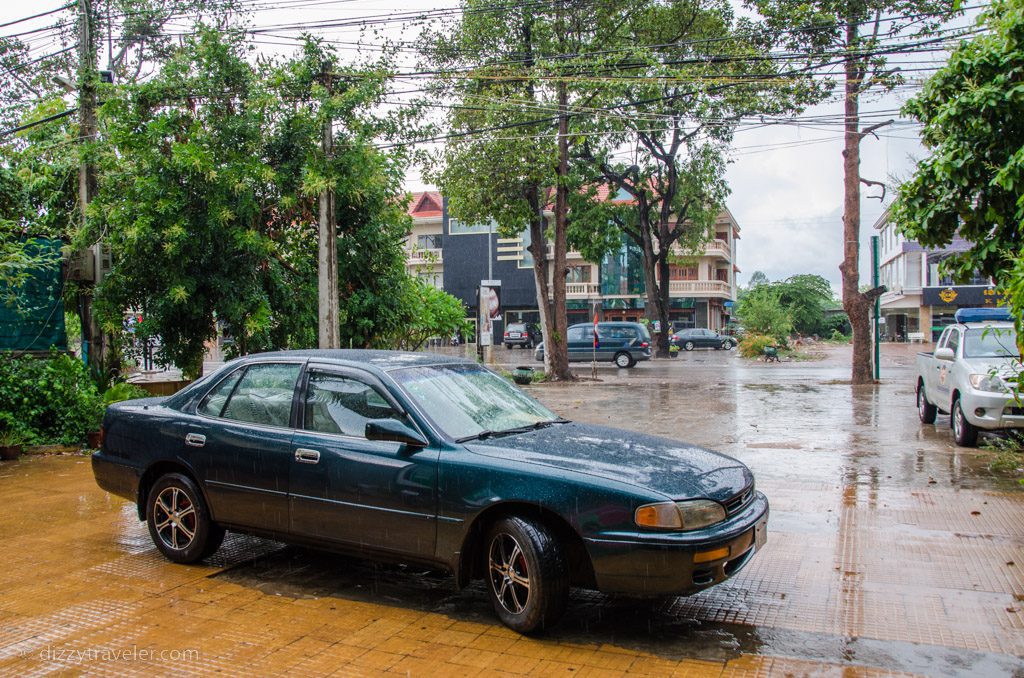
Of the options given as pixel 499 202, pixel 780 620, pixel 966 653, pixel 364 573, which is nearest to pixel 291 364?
pixel 364 573

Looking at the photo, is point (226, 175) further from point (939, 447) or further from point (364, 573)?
point (939, 447)

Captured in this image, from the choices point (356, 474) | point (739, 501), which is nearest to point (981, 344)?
point (739, 501)

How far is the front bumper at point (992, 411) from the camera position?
971 cm

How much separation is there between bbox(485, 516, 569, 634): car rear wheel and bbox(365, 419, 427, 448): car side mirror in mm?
672

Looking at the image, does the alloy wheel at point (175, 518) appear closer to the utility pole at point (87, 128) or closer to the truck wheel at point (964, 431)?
the utility pole at point (87, 128)

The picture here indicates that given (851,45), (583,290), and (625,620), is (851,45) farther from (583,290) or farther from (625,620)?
(583,290)

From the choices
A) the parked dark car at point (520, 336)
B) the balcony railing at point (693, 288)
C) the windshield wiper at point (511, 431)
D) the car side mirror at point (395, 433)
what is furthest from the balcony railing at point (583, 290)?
the car side mirror at point (395, 433)

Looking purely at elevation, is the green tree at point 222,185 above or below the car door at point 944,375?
above

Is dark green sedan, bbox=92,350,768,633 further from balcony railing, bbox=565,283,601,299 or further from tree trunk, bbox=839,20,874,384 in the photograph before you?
balcony railing, bbox=565,283,601,299

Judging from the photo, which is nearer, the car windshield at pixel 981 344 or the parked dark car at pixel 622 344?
the car windshield at pixel 981 344

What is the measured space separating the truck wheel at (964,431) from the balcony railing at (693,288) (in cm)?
4786

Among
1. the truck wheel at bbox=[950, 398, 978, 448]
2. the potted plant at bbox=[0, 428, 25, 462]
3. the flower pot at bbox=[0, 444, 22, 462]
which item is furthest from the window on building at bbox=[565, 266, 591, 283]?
the flower pot at bbox=[0, 444, 22, 462]

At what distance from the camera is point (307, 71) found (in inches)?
465

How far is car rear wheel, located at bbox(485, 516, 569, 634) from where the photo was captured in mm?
4059
